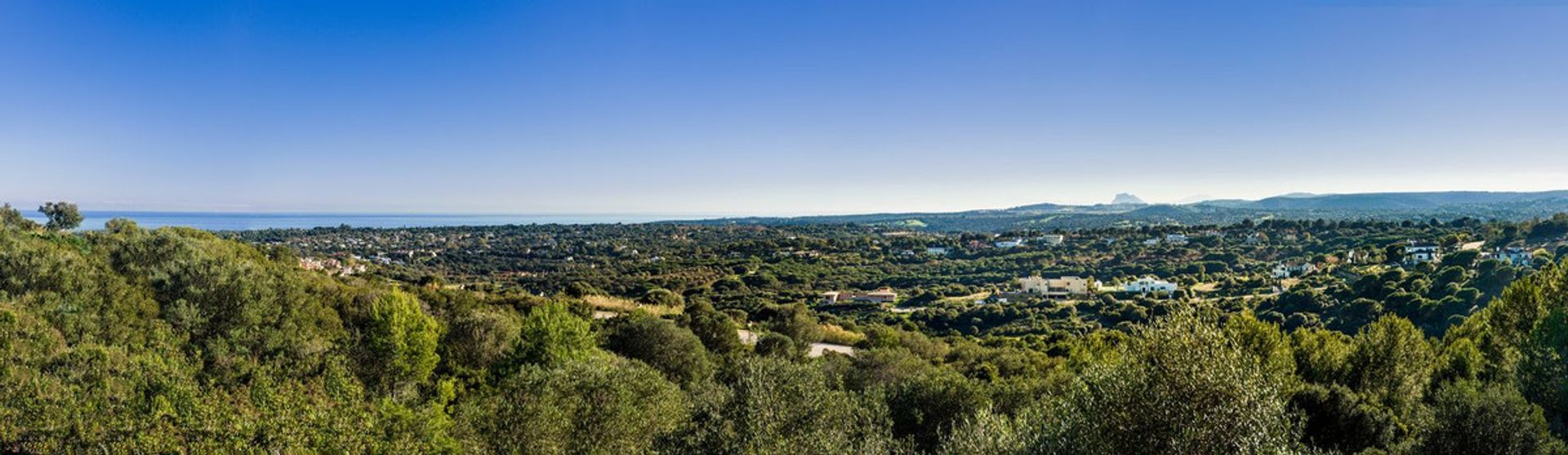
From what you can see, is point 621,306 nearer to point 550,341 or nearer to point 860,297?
point 550,341

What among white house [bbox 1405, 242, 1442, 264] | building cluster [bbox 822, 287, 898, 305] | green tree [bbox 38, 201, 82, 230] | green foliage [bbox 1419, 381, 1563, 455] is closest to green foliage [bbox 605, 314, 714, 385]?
green foliage [bbox 1419, 381, 1563, 455]

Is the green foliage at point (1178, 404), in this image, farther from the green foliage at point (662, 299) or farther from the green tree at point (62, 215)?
the green tree at point (62, 215)

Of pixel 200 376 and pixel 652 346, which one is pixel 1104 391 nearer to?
pixel 652 346

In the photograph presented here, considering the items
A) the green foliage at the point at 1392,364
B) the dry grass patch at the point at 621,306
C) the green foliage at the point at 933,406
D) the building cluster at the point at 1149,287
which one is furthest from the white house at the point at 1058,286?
the green foliage at the point at 933,406

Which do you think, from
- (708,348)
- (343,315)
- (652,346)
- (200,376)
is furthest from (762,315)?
(200,376)

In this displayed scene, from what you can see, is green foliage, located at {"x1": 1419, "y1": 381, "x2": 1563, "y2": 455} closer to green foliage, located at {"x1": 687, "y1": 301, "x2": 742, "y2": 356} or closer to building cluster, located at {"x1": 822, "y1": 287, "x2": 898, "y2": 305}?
green foliage, located at {"x1": 687, "y1": 301, "x2": 742, "y2": 356}

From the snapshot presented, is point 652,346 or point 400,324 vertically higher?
point 400,324
